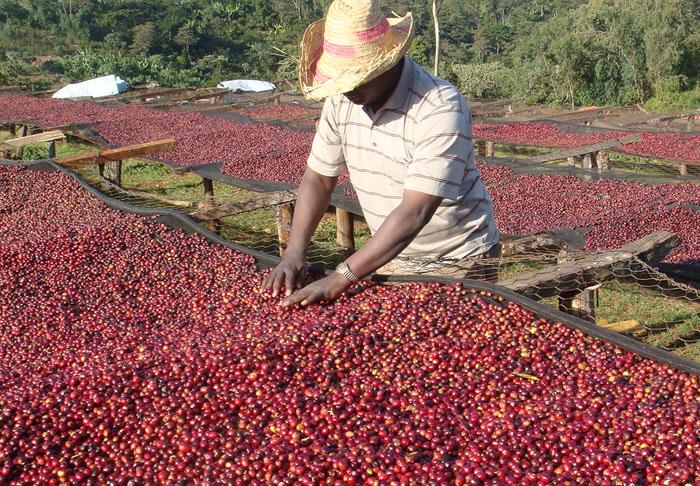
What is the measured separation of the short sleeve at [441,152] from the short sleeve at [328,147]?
518mm

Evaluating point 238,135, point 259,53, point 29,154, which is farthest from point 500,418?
point 259,53

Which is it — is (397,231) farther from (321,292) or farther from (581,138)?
(581,138)

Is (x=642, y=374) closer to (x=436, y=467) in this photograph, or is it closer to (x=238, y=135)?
(x=436, y=467)

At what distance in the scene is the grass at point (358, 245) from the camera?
16.5ft

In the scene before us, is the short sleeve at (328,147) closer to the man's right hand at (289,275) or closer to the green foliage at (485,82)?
the man's right hand at (289,275)

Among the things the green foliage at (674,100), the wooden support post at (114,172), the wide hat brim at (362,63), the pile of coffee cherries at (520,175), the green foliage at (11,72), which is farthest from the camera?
the green foliage at (11,72)

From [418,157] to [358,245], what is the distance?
16.0ft

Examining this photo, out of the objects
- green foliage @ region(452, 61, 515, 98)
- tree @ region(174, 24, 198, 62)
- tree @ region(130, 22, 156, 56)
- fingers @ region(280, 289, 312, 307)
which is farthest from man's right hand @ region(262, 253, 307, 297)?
tree @ region(174, 24, 198, 62)

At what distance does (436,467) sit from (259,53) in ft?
129

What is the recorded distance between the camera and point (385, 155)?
117 inches

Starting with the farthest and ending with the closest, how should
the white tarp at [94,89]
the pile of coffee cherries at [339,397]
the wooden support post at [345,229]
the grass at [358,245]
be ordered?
the white tarp at [94,89]
the wooden support post at [345,229]
the grass at [358,245]
the pile of coffee cherries at [339,397]

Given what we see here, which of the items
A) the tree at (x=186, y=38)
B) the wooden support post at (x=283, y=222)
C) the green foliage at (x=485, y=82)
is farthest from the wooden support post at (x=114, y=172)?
the tree at (x=186, y=38)

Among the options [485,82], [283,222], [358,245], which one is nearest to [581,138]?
[358,245]

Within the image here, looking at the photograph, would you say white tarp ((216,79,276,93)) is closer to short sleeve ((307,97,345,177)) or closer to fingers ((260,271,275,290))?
short sleeve ((307,97,345,177))
